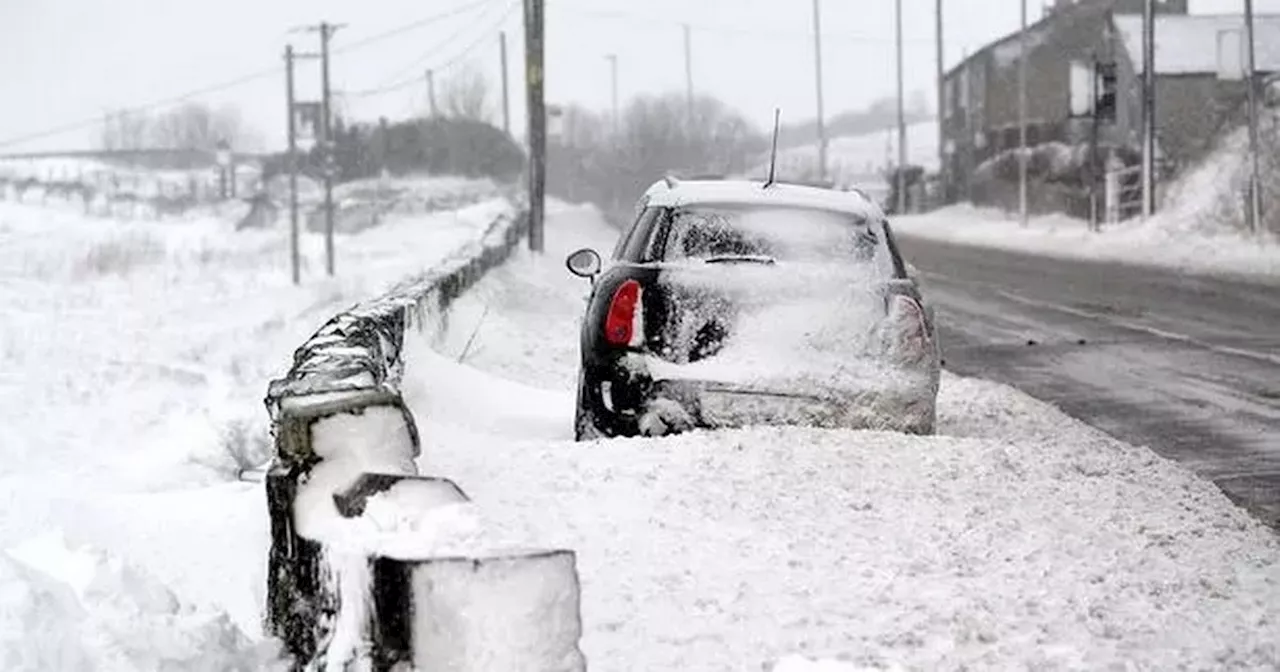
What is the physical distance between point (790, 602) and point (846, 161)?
99.7 meters

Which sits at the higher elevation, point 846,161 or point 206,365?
point 846,161

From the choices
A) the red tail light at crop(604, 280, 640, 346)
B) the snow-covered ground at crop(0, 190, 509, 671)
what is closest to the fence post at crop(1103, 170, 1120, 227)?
the snow-covered ground at crop(0, 190, 509, 671)

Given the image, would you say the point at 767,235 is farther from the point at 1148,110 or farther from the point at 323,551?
the point at 1148,110

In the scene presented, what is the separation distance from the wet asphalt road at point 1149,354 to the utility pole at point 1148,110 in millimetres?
11903

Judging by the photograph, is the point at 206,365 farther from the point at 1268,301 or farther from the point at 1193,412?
the point at 1268,301

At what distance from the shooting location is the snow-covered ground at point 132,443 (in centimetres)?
451

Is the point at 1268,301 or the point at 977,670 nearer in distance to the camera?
the point at 977,670

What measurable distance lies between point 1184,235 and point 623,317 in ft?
104

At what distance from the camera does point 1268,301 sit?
68.0 feet

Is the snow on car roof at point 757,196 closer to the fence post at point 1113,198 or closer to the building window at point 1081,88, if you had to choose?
the fence post at point 1113,198

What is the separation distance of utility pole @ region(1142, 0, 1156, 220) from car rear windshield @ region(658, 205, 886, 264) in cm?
3181

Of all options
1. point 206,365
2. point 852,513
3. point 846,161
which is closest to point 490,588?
point 852,513

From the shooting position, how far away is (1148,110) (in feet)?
128

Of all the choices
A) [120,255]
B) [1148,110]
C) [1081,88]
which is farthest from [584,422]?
[1081,88]
